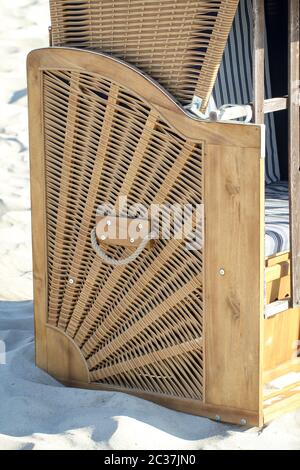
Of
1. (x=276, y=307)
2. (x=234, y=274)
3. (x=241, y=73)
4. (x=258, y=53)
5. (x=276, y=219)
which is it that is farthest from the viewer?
(x=241, y=73)

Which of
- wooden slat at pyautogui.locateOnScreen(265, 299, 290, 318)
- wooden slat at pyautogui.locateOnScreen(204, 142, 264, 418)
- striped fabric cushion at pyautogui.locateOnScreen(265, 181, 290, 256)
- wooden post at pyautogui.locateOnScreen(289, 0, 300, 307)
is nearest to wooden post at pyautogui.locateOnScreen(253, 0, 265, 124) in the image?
wooden post at pyautogui.locateOnScreen(289, 0, 300, 307)

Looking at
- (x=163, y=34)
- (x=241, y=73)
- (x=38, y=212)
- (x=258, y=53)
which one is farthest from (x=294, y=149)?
(x=241, y=73)

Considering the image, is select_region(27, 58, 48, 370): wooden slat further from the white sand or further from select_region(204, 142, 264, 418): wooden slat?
select_region(204, 142, 264, 418): wooden slat

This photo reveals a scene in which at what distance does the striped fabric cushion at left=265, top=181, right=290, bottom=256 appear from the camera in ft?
13.3

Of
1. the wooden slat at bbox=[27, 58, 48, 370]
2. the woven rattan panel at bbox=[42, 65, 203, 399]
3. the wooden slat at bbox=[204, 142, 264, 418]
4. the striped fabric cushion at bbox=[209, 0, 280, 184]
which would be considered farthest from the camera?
the striped fabric cushion at bbox=[209, 0, 280, 184]

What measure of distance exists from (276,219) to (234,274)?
859 millimetres

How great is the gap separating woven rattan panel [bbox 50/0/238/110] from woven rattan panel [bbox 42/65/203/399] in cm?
13

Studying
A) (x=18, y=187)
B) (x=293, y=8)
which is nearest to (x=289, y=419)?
(x=293, y=8)

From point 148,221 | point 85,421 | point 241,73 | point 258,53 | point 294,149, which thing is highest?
point 241,73

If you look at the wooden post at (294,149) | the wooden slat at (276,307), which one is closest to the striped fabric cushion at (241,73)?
the wooden post at (294,149)

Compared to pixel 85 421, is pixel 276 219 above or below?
above

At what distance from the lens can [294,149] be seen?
12.6 ft

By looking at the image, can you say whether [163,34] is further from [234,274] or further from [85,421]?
[85,421]
